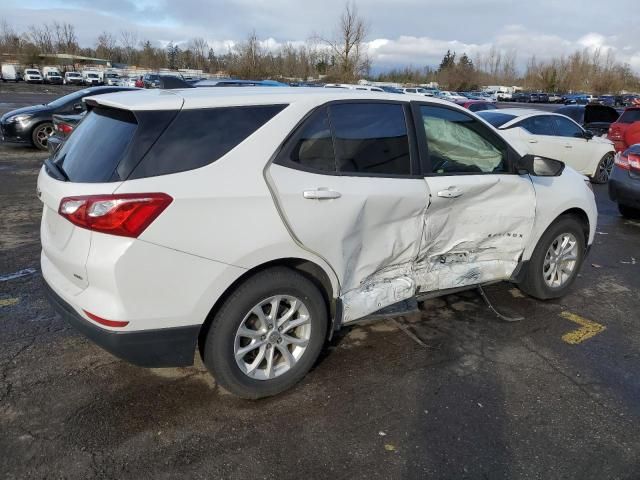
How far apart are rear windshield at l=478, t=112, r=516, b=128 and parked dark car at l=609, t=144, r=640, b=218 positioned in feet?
9.93

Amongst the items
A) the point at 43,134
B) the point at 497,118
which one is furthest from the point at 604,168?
the point at 43,134

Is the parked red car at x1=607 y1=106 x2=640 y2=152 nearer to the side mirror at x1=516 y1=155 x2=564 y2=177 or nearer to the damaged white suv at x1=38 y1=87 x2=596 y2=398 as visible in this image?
the side mirror at x1=516 y1=155 x2=564 y2=177

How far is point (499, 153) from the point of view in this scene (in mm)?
4098

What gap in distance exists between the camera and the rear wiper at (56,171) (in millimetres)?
2832

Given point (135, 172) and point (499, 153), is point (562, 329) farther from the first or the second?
point (135, 172)

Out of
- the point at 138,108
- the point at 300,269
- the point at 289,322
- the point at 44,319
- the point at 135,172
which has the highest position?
the point at 138,108

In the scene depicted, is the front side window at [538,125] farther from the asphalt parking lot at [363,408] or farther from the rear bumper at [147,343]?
the rear bumper at [147,343]

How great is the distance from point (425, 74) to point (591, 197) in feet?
321

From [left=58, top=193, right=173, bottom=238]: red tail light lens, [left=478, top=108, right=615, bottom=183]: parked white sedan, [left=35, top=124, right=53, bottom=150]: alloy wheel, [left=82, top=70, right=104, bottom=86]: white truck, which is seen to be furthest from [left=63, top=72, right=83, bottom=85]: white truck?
[left=58, top=193, right=173, bottom=238]: red tail light lens

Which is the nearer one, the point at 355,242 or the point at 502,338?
the point at 355,242

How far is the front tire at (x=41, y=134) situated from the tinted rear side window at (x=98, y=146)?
10.4 meters

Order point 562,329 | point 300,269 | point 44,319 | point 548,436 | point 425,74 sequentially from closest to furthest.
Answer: point 548,436 → point 300,269 → point 44,319 → point 562,329 → point 425,74

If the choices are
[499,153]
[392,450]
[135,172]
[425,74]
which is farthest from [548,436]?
[425,74]

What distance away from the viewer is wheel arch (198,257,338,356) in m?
2.79
